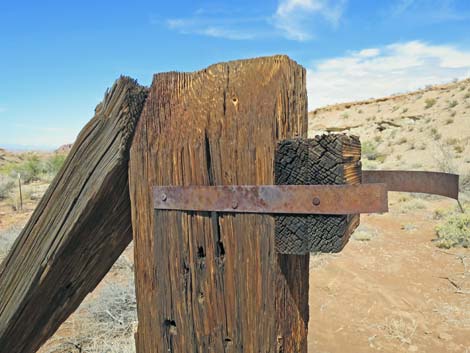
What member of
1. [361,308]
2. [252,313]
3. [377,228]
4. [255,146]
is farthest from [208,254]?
[377,228]

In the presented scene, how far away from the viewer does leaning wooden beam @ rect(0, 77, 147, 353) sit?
3.34 ft

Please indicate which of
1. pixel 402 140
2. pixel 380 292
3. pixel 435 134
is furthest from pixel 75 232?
pixel 402 140

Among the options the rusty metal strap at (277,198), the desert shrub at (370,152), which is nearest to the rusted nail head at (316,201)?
the rusty metal strap at (277,198)

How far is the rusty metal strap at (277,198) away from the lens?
840 mm

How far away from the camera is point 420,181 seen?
139 centimetres

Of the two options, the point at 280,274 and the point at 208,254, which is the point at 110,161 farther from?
the point at 280,274

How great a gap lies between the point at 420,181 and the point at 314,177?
691 millimetres

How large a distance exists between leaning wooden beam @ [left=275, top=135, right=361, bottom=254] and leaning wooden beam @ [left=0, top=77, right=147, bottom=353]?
0.43m

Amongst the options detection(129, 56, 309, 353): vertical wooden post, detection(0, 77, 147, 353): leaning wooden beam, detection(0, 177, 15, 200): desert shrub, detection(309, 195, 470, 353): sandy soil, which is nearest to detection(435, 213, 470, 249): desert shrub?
detection(309, 195, 470, 353): sandy soil

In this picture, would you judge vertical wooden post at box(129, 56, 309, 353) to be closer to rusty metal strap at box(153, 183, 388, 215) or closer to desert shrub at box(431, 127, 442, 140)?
rusty metal strap at box(153, 183, 388, 215)

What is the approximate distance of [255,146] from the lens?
2.99 ft

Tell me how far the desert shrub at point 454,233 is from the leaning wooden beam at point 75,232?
7.62m

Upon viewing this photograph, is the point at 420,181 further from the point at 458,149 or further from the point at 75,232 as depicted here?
the point at 458,149

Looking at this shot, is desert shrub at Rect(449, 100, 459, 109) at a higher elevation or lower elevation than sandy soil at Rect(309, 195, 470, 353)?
higher
